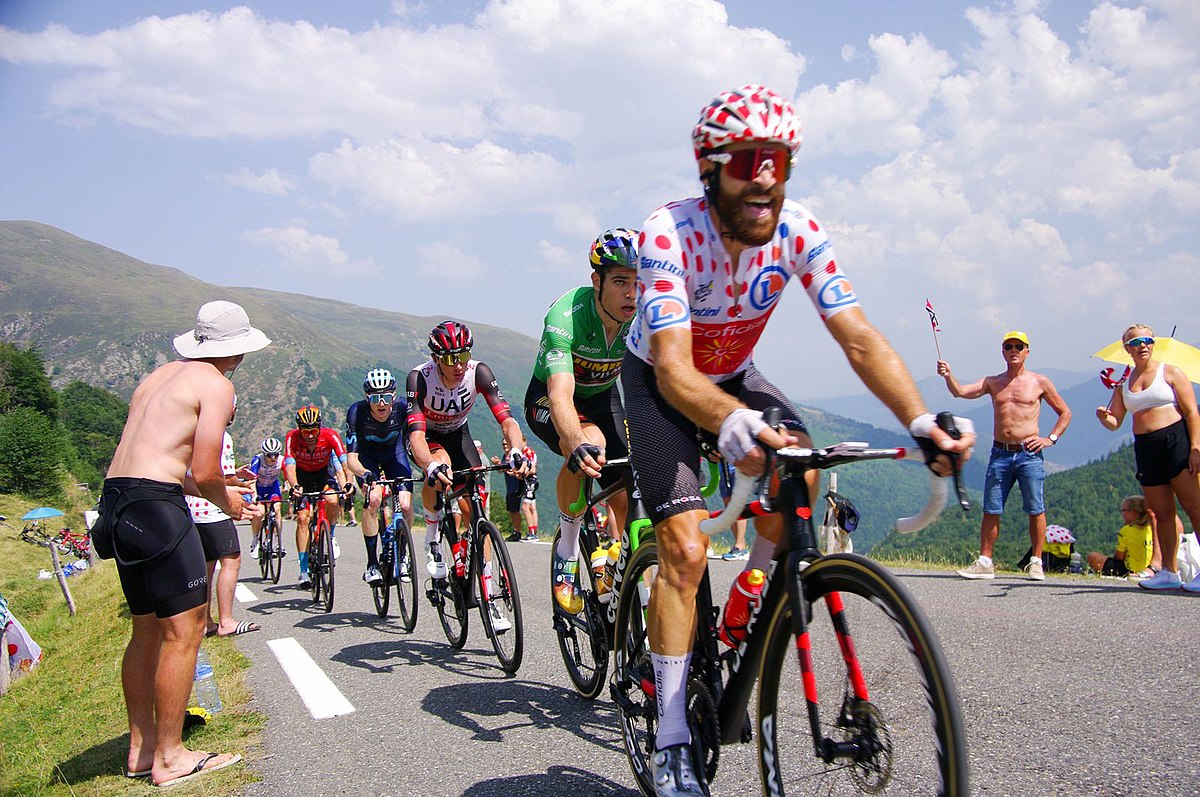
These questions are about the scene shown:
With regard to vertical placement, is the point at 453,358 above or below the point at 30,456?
above

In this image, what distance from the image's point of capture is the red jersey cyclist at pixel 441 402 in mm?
6625

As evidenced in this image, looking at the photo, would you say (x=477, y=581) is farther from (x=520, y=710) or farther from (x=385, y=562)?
(x=385, y=562)

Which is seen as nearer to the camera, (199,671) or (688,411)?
(688,411)

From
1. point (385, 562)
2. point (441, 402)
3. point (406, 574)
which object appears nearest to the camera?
point (441, 402)

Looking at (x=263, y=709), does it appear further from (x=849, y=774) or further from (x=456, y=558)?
(x=849, y=774)

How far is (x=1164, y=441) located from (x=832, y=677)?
6789 millimetres

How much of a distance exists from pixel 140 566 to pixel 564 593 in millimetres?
2237

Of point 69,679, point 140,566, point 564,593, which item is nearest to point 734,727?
point 564,593

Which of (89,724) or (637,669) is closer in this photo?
(637,669)

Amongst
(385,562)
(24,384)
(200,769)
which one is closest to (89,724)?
(200,769)

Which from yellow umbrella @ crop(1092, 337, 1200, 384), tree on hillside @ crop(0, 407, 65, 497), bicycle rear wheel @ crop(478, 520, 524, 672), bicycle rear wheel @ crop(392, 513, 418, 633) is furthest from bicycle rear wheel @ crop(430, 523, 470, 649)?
tree on hillside @ crop(0, 407, 65, 497)

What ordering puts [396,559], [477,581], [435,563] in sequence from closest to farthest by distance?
[477,581]
[435,563]
[396,559]

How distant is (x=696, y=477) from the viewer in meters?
3.02

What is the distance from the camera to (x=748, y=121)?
2758mm
